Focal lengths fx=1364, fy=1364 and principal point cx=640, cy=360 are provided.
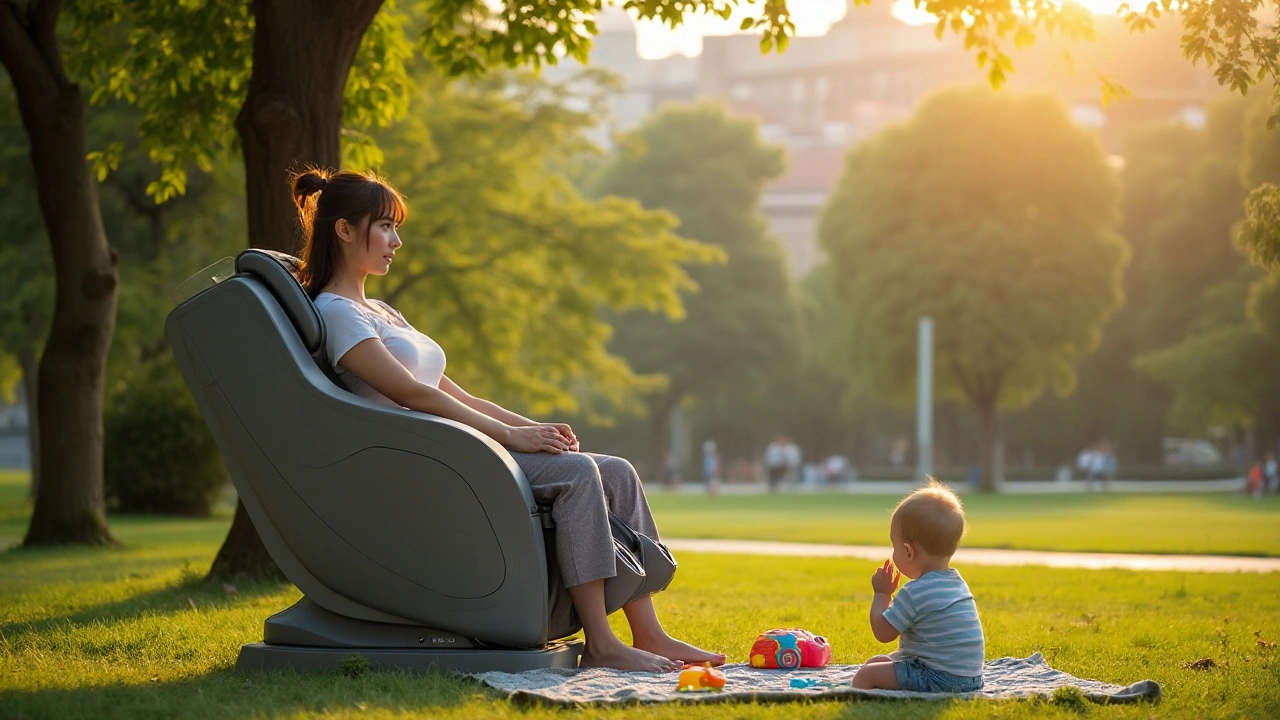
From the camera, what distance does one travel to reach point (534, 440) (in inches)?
211

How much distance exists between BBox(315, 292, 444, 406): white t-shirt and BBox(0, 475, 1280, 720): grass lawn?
117 centimetres

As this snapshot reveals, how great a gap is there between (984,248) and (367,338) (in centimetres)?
3503

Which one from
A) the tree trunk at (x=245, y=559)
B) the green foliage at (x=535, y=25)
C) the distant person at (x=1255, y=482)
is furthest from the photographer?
the distant person at (x=1255, y=482)

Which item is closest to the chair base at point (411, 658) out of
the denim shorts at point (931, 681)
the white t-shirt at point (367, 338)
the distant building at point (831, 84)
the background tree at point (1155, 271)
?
the white t-shirt at point (367, 338)

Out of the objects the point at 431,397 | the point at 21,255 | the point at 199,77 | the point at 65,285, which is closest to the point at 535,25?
the point at 199,77

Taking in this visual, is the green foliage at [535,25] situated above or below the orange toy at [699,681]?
above

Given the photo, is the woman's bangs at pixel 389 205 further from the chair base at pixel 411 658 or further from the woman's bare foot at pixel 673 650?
the woman's bare foot at pixel 673 650

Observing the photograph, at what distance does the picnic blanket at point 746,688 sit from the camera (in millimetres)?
4707

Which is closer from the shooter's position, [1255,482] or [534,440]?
[534,440]

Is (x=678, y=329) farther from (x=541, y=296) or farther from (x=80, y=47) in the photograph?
(x=80, y=47)

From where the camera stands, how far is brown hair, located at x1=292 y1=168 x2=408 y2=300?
5.51 meters

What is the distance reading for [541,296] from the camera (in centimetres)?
2330

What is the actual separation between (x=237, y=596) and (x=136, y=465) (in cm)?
1314

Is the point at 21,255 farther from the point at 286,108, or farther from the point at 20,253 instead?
the point at 286,108
